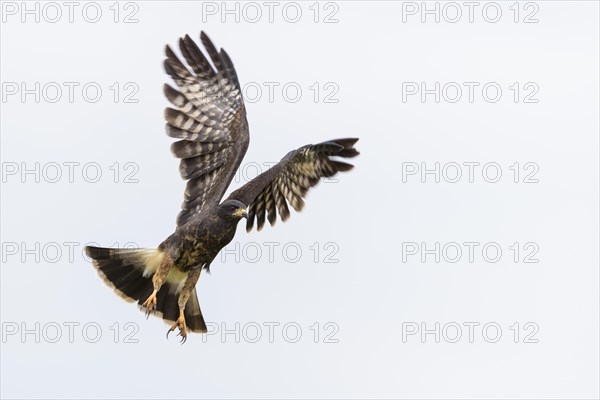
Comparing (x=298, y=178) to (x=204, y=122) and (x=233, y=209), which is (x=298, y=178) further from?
(x=233, y=209)

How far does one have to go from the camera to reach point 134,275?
13.6 m

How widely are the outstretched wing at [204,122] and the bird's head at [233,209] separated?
2.82ft

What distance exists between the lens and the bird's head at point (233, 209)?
490 inches

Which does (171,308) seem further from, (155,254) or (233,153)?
(233,153)

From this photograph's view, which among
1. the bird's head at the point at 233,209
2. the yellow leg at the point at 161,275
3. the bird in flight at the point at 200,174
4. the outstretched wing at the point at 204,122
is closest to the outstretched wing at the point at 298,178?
the bird in flight at the point at 200,174

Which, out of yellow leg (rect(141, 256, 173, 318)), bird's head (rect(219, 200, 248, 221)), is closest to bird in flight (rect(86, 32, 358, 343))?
yellow leg (rect(141, 256, 173, 318))

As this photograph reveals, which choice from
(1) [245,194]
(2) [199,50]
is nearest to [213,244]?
(1) [245,194]

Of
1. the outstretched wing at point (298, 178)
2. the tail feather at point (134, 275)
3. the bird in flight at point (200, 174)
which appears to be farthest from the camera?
the outstretched wing at point (298, 178)

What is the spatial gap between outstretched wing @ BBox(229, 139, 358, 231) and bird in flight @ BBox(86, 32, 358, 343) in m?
0.01

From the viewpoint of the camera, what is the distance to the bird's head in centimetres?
1244

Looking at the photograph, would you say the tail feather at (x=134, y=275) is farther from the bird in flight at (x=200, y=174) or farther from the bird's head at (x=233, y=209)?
the bird's head at (x=233, y=209)

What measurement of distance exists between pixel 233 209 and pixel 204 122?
1.76 m

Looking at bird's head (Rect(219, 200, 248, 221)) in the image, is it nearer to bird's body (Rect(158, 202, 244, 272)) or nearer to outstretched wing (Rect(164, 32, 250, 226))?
bird's body (Rect(158, 202, 244, 272))

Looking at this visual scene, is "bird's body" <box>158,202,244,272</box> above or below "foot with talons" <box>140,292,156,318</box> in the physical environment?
above
